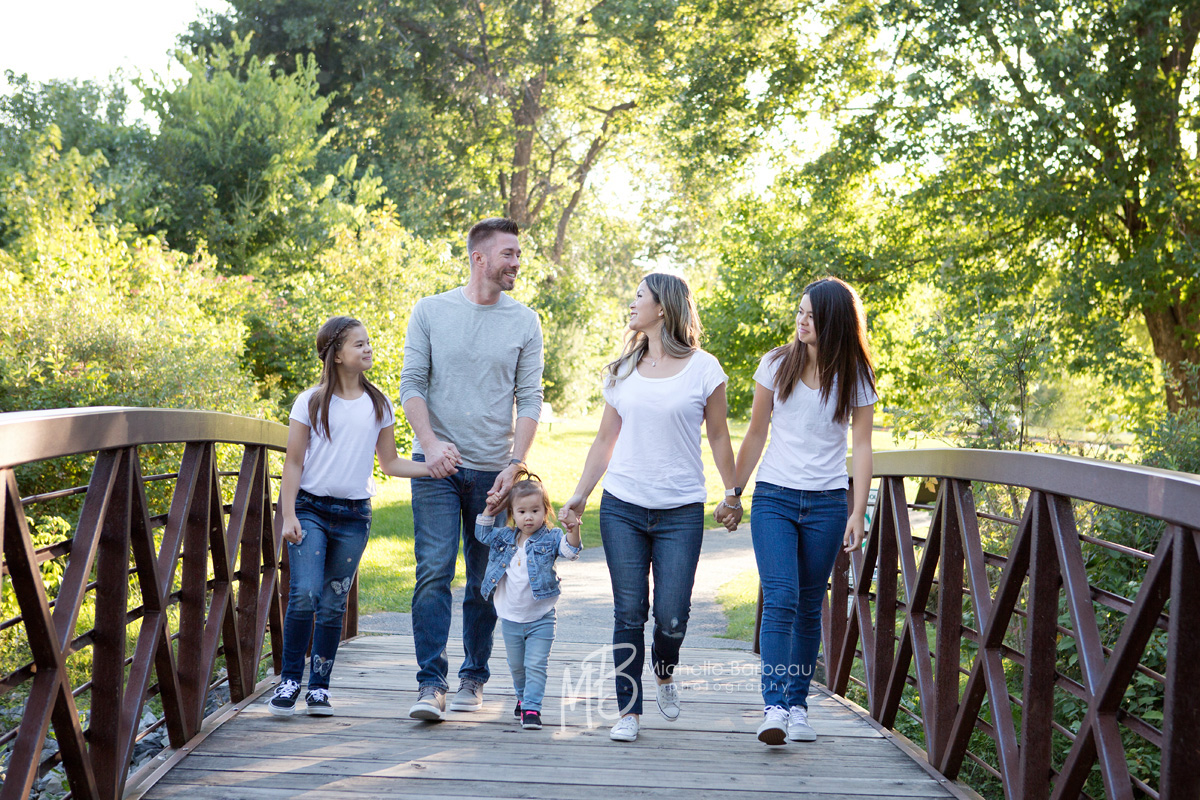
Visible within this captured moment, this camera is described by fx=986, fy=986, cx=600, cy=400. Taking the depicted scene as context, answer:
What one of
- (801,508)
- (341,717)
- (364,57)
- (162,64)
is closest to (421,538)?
(341,717)

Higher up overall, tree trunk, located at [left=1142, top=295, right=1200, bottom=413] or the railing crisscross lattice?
tree trunk, located at [left=1142, top=295, right=1200, bottom=413]

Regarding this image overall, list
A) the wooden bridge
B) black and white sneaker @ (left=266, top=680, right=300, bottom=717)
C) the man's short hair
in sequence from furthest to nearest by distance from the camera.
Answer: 1. the man's short hair
2. black and white sneaker @ (left=266, top=680, right=300, bottom=717)
3. the wooden bridge

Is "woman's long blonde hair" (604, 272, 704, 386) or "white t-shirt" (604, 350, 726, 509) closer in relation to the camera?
"white t-shirt" (604, 350, 726, 509)

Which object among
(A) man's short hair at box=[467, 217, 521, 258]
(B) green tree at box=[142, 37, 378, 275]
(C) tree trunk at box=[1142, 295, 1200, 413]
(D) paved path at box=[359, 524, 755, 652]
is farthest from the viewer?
(B) green tree at box=[142, 37, 378, 275]

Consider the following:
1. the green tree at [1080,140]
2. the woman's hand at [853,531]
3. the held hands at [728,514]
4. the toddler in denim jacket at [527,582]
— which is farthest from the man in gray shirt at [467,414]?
the green tree at [1080,140]

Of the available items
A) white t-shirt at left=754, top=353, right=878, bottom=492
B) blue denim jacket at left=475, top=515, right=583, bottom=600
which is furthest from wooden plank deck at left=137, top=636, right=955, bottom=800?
white t-shirt at left=754, top=353, right=878, bottom=492

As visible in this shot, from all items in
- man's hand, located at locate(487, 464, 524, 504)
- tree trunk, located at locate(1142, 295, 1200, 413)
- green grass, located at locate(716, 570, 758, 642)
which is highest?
tree trunk, located at locate(1142, 295, 1200, 413)

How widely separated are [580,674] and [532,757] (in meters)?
1.29

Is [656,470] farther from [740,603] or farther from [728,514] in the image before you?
[740,603]

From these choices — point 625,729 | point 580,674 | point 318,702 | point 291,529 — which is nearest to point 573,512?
point 625,729

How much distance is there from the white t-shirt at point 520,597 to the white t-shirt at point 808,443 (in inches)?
31.3

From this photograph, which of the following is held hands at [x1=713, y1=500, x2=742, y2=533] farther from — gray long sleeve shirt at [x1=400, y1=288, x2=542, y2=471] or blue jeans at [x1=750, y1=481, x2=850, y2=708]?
gray long sleeve shirt at [x1=400, y1=288, x2=542, y2=471]

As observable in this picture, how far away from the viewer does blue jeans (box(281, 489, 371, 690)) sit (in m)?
3.52

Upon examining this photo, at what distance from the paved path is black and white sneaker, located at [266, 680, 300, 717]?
2.51 metres
